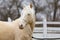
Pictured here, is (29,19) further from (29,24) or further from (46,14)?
(46,14)

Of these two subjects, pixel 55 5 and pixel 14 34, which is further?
pixel 55 5

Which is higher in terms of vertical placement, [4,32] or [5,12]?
[5,12]

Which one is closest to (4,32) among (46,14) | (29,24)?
(29,24)

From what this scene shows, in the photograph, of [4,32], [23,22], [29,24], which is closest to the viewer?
[23,22]

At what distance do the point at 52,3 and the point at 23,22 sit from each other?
542 cm

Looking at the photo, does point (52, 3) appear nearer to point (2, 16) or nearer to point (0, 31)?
point (2, 16)

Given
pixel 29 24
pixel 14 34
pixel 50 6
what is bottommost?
pixel 14 34

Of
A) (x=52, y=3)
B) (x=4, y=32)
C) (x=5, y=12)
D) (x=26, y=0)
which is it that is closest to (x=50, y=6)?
(x=52, y=3)

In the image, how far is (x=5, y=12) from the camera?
22.9ft

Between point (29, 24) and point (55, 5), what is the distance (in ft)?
17.6

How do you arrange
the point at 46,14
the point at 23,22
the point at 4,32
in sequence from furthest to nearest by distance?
1. the point at 46,14
2. the point at 4,32
3. the point at 23,22

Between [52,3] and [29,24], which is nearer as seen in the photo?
[29,24]

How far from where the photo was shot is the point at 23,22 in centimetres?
176

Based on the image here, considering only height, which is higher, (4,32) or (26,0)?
(26,0)
